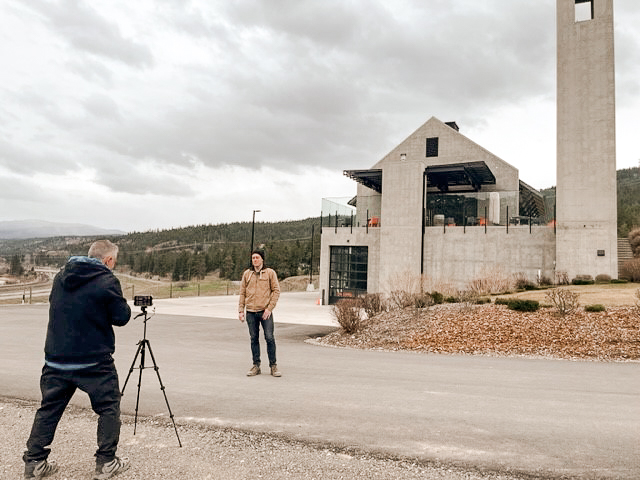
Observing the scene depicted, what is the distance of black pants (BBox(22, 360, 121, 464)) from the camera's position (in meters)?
3.58

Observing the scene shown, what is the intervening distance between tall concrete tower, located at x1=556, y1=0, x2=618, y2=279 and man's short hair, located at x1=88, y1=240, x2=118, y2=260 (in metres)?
23.2

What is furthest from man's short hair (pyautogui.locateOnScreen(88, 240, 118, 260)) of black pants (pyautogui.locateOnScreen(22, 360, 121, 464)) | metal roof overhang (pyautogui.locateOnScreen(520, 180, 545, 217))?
metal roof overhang (pyautogui.locateOnScreen(520, 180, 545, 217))

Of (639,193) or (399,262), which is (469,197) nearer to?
(399,262)

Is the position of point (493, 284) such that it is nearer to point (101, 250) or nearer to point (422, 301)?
point (422, 301)

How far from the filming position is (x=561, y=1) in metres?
23.7

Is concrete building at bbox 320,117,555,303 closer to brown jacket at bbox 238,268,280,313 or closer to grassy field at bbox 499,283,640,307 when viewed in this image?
grassy field at bbox 499,283,640,307

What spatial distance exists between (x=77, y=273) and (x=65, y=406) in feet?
3.50

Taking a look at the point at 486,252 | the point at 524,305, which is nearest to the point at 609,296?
the point at 524,305

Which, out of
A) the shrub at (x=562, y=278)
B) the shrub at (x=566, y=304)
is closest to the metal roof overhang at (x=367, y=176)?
the shrub at (x=562, y=278)

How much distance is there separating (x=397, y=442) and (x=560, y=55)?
25.3 meters

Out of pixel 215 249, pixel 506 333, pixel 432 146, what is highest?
pixel 432 146

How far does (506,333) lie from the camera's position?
11.6 m

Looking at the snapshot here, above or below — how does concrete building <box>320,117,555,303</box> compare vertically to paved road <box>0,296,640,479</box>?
above

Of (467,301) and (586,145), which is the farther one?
(586,145)
